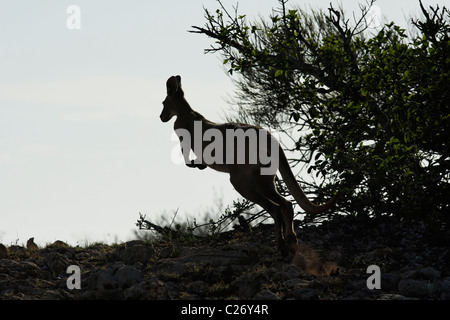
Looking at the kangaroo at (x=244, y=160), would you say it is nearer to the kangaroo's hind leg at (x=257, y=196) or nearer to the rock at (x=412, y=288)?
the kangaroo's hind leg at (x=257, y=196)

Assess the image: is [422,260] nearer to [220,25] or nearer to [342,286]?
[342,286]

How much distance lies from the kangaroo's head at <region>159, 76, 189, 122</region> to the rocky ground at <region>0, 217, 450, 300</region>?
1.65m

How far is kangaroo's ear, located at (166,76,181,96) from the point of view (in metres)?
8.47

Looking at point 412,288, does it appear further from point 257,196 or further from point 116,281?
point 116,281

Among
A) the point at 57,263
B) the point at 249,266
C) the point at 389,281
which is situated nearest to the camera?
the point at 389,281

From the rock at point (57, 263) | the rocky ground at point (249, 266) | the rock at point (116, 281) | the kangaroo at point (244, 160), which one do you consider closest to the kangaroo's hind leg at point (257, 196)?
the kangaroo at point (244, 160)

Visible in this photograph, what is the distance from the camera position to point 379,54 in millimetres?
8984

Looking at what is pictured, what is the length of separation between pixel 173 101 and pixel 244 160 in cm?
120

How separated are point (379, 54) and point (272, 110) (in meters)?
3.20

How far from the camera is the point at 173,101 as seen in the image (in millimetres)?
8500

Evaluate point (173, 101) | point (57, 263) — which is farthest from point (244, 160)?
point (57, 263)

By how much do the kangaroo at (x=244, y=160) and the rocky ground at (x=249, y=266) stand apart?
545mm

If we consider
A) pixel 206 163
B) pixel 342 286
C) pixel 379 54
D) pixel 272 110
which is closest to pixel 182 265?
pixel 206 163

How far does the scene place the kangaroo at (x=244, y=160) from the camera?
7.98 m
